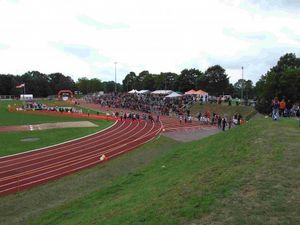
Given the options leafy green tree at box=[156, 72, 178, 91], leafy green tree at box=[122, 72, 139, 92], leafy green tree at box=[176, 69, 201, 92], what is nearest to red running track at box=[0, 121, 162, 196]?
leafy green tree at box=[176, 69, 201, 92]

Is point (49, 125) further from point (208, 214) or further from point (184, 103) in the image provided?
point (208, 214)

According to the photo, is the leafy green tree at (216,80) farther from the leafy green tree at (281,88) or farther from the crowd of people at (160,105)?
the leafy green tree at (281,88)

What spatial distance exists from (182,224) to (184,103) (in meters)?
60.6

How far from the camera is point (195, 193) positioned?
475 inches

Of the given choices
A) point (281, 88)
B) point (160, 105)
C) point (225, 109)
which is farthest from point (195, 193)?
point (160, 105)

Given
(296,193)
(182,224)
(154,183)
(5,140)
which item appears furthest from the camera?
(5,140)

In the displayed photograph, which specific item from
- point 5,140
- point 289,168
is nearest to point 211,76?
point 5,140

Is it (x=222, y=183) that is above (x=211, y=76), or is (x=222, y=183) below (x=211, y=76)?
below

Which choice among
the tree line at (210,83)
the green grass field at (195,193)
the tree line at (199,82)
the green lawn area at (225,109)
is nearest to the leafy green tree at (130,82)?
the tree line at (210,83)

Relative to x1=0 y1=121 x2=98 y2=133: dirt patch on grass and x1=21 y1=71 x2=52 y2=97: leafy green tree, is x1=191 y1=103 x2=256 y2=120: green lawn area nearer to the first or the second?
x1=0 y1=121 x2=98 y2=133: dirt patch on grass

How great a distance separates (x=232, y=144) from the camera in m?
20.0

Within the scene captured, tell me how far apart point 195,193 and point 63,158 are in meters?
18.8

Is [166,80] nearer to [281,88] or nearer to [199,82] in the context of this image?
[199,82]

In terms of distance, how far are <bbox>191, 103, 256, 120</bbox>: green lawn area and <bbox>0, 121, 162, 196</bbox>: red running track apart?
1685cm
